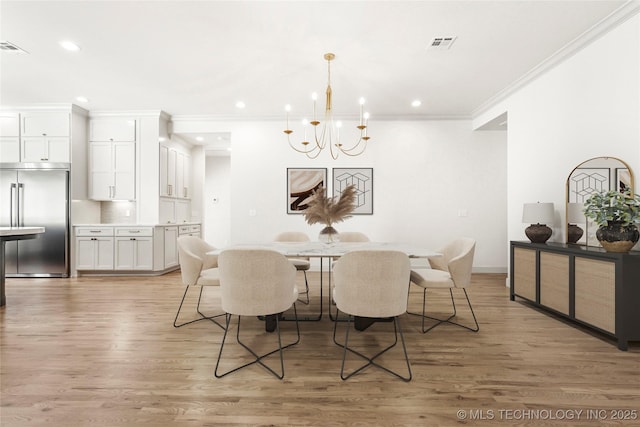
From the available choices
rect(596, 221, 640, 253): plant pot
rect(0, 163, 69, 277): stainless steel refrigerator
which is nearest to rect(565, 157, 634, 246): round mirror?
rect(596, 221, 640, 253): plant pot

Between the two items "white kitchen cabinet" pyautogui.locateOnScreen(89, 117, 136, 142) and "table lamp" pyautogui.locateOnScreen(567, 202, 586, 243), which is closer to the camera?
"table lamp" pyautogui.locateOnScreen(567, 202, 586, 243)

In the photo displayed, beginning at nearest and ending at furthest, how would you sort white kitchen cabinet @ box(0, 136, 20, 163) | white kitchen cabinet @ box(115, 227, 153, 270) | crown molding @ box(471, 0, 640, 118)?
crown molding @ box(471, 0, 640, 118) < white kitchen cabinet @ box(0, 136, 20, 163) < white kitchen cabinet @ box(115, 227, 153, 270)

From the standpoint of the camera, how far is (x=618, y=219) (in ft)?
8.15

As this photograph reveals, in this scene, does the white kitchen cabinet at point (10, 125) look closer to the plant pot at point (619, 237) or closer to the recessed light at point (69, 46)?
the recessed light at point (69, 46)

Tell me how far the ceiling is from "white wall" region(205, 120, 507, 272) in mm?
786

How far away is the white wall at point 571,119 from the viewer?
8.67ft

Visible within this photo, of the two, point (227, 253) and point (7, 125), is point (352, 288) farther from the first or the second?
point (7, 125)

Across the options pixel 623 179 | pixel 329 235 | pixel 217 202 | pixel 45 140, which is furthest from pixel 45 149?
pixel 623 179

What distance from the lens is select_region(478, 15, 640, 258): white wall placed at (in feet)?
8.67

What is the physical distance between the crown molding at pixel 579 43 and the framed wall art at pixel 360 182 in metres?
2.33

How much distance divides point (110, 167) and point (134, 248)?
5.07 feet

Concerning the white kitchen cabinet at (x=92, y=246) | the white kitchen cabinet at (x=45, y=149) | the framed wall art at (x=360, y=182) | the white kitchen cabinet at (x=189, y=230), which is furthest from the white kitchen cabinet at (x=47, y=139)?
the framed wall art at (x=360, y=182)

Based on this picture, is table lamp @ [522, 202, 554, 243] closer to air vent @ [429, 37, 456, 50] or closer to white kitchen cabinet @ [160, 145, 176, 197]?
air vent @ [429, 37, 456, 50]

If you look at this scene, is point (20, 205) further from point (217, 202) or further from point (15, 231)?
point (217, 202)
